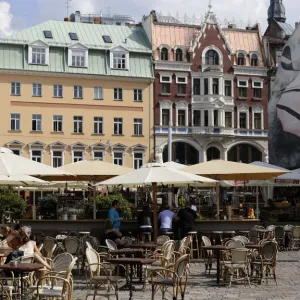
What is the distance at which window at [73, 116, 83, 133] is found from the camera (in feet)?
176

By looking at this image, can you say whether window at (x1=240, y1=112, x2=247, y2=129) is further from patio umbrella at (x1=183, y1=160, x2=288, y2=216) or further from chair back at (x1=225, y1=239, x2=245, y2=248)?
chair back at (x1=225, y1=239, x2=245, y2=248)

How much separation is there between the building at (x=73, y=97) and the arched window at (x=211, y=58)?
14.4ft

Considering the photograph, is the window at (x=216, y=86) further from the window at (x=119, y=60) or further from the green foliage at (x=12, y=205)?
the green foliage at (x=12, y=205)

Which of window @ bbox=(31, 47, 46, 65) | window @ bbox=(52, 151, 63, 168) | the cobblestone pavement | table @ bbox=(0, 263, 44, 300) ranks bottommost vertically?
the cobblestone pavement

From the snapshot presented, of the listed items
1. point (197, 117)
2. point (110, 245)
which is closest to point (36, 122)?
point (197, 117)

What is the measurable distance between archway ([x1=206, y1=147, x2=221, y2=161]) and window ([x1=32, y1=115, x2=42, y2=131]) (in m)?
12.3

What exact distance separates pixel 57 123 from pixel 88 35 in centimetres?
778

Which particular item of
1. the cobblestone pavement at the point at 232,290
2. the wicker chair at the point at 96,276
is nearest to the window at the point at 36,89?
the cobblestone pavement at the point at 232,290

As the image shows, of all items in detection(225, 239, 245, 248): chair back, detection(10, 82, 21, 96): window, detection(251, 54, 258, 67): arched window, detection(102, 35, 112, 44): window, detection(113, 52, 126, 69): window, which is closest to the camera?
detection(225, 239, 245, 248): chair back

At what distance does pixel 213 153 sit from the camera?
55.8 m

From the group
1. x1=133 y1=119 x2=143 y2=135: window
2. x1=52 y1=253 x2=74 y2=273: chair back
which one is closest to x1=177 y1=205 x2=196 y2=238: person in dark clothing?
x1=52 y1=253 x2=74 y2=273: chair back

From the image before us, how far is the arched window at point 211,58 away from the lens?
56.9 meters

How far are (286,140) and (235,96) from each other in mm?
17384

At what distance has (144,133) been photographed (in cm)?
5478
